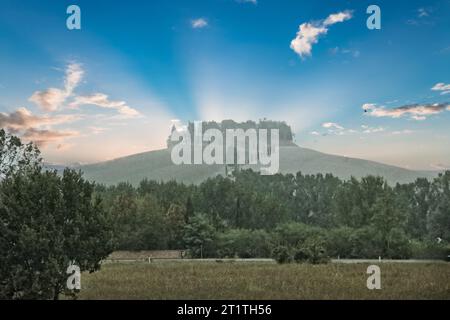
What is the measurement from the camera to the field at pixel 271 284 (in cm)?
2472

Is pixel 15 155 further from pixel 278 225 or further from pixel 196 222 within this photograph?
pixel 278 225

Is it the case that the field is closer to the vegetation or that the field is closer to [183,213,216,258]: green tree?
the vegetation

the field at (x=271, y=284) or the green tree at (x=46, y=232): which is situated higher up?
the green tree at (x=46, y=232)

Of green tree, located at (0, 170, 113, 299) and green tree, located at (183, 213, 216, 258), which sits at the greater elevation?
green tree, located at (0, 170, 113, 299)

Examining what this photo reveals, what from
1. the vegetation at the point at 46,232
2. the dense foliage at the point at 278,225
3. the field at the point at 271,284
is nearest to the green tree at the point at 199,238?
the dense foliage at the point at 278,225

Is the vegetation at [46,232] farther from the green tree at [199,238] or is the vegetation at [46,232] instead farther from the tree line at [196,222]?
the green tree at [199,238]

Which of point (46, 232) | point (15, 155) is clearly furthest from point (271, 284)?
point (15, 155)

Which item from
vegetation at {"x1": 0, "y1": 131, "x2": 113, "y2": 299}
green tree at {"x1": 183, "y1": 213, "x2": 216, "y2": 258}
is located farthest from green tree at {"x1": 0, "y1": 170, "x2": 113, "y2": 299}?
green tree at {"x1": 183, "y1": 213, "x2": 216, "y2": 258}

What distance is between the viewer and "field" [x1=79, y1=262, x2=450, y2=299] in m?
24.7

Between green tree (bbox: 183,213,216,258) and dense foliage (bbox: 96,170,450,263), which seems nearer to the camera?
dense foliage (bbox: 96,170,450,263)

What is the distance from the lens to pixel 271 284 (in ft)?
95.8

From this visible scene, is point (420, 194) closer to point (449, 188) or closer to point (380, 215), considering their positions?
point (449, 188)

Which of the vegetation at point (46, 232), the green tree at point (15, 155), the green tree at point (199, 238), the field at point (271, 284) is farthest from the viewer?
the green tree at point (199, 238)

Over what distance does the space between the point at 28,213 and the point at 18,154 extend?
2315cm
